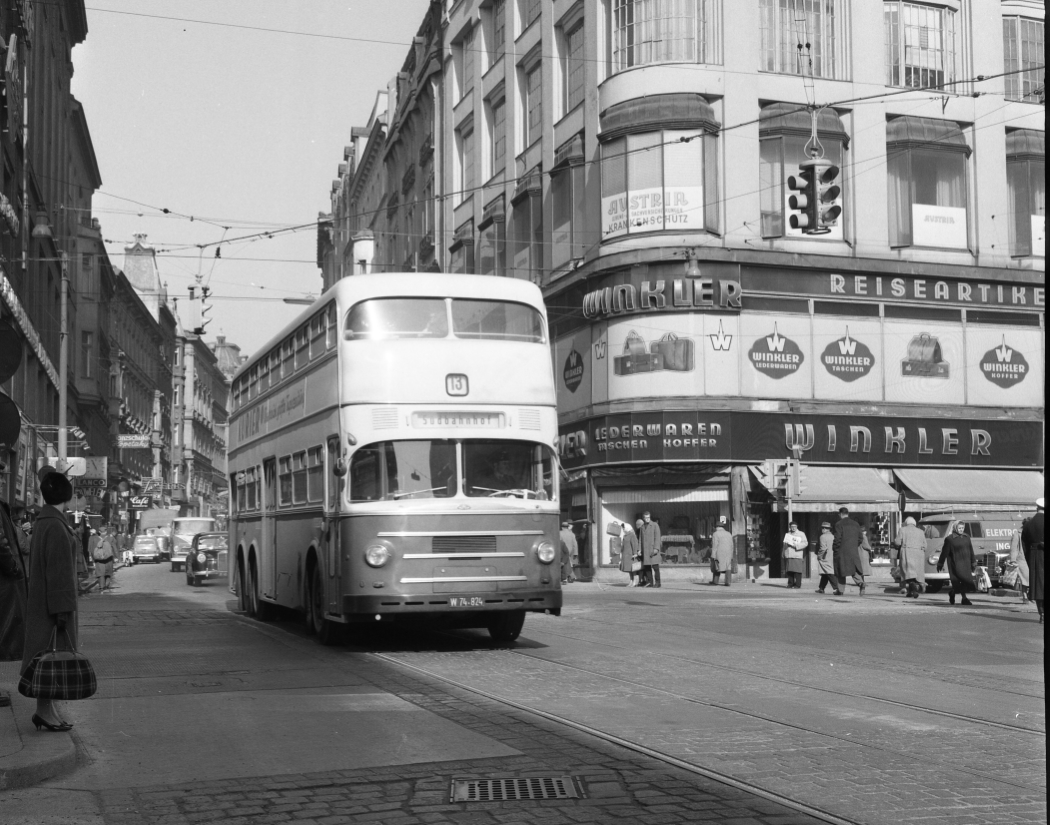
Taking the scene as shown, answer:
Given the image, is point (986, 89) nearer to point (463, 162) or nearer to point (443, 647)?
point (463, 162)

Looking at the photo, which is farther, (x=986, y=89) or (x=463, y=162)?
(x=463, y=162)

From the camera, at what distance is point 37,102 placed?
42656 mm

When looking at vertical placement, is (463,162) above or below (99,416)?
above

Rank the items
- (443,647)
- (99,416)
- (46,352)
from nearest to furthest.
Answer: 1. (443,647)
2. (46,352)
3. (99,416)

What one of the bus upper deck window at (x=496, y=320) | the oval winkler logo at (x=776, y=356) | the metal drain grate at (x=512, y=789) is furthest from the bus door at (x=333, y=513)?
the oval winkler logo at (x=776, y=356)

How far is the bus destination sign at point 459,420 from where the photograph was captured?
1509 centimetres

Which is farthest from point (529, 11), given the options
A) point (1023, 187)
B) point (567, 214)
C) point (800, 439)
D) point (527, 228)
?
point (800, 439)

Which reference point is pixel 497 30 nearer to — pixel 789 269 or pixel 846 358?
pixel 789 269

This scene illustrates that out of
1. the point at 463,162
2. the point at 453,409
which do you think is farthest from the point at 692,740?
the point at 463,162

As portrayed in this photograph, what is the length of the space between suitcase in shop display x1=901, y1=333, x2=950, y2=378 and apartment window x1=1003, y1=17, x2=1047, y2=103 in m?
7.77

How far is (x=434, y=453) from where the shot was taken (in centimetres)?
1519

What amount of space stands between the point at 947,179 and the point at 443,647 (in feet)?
94.3

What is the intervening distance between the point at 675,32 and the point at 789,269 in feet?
23.2

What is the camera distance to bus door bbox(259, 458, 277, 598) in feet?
64.9
